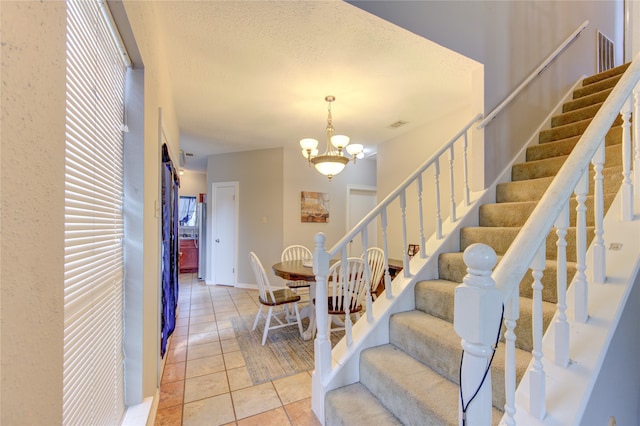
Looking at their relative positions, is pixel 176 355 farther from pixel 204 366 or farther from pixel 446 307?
pixel 446 307

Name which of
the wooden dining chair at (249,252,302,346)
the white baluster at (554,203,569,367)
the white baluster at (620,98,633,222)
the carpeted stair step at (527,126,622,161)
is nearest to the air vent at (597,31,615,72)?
the carpeted stair step at (527,126,622,161)

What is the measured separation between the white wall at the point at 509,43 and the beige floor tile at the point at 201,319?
3.49 metres

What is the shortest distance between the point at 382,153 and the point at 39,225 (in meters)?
4.81

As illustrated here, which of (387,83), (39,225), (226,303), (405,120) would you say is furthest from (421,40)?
(226,303)

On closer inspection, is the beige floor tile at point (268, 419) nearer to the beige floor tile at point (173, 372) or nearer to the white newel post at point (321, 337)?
Result: the white newel post at point (321, 337)

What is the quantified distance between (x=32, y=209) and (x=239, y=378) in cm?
215

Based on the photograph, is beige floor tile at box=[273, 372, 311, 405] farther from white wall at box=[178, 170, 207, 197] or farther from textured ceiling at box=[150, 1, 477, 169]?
white wall at box=[178, 170, 207, 197]

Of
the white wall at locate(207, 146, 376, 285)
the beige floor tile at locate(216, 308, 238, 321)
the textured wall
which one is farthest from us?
the white wall at locate(207, 146, 376, 285)

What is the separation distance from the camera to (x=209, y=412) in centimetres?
186

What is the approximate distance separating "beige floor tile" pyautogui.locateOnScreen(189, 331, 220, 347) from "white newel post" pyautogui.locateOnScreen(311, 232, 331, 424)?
160cm

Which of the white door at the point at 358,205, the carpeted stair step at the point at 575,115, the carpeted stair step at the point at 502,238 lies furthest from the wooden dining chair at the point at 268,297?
the carpeted stair step at the point at 575,115

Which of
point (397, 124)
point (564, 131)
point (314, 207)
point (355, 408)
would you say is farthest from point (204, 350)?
point (564, 131)

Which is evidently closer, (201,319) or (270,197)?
(201,319)

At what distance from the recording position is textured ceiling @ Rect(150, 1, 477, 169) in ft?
6.48
